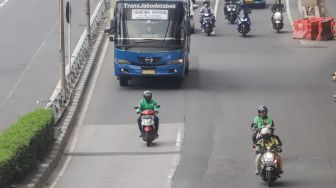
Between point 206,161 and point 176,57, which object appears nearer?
point 206,161

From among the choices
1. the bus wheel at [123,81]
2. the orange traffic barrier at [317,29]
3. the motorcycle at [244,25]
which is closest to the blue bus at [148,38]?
the bus wheel at [123,81]

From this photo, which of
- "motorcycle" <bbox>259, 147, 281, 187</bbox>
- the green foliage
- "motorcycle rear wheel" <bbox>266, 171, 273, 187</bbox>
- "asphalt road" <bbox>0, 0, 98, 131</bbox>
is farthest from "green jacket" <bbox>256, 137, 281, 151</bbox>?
"asphalt road" <bbox>0, 0, 98, 131</bbox>

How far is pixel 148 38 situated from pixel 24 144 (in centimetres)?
1293

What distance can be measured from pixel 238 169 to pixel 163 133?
475 cm

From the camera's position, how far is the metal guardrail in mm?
30875

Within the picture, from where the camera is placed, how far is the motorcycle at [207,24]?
48156 millimetres

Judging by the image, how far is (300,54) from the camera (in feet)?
142

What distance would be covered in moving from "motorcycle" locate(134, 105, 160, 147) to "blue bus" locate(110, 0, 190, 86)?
7610 mm

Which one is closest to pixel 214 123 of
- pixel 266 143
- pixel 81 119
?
pixel 81 119

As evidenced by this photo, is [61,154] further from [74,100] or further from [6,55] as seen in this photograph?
[6,55]

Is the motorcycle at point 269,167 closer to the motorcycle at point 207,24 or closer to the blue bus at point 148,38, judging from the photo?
the blue bus at point 148,38

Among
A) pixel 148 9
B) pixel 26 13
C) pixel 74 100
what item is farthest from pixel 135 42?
pixel 26 13

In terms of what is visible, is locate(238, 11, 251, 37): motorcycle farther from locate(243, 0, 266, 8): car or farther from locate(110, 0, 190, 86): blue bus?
locate(110, 0, 190, 86): blue bus

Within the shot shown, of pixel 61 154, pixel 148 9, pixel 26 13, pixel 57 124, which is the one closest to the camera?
pixel 61 154
